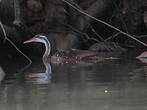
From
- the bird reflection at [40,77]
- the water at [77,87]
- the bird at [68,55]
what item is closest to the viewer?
the water at [77,87]

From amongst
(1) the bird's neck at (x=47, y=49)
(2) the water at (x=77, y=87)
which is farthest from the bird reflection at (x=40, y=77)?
(1) the bird's neck at (x=47, y=49)

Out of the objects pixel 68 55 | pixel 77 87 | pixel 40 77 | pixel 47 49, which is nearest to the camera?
pixel 77 87

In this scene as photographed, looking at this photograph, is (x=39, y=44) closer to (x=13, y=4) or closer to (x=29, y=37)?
(x=29, y=37)

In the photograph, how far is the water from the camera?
6418mm

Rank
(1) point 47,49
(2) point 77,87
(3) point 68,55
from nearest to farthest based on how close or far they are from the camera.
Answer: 1. (2) point 77,87
2. (3) point 68,55
3. (1) point 47,49

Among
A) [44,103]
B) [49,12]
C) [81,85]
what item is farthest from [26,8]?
[44,103]

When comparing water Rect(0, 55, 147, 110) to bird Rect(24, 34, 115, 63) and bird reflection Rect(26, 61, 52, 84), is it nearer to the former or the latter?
bird reflection Rect(26, 61, 52, 84)

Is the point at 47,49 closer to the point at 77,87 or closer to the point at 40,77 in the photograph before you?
the point at 40,77

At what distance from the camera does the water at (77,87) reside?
642 cm

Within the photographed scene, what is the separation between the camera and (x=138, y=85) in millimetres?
7586

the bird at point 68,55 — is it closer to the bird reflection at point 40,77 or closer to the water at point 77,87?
the water at point 77,87

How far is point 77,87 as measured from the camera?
305 inches

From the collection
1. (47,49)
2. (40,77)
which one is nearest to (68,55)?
(47,49)

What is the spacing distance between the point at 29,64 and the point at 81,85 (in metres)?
4.54
